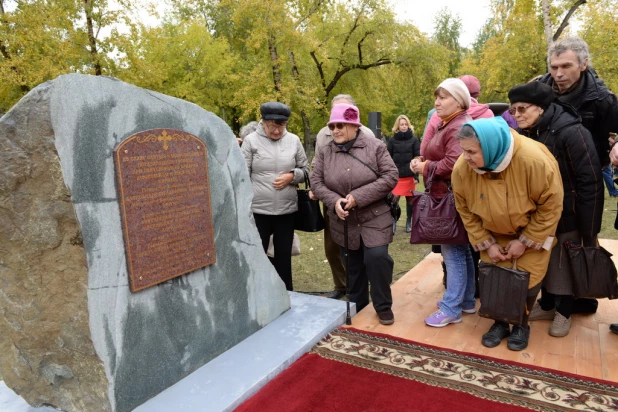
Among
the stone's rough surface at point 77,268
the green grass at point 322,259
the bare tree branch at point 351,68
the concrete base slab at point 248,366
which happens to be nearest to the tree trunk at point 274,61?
the bare tree branch at point 351,68

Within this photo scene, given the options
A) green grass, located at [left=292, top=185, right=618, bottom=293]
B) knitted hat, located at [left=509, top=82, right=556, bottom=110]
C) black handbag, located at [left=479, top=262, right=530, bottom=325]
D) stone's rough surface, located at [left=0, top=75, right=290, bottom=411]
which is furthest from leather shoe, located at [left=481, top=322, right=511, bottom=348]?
stone's rough surface, located at [left=0, top=75, right=290, bottom=411]

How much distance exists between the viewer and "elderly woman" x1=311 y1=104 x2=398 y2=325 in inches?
141

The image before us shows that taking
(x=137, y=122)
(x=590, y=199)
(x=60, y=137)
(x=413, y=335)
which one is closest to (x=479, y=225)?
(x=590, y=199)

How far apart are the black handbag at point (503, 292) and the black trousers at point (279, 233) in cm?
183

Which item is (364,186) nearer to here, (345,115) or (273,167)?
(345,115)

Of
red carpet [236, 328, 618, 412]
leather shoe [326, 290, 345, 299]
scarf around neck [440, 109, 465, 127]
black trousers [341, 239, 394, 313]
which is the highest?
scarf around neck [440, 109, 465, 127]

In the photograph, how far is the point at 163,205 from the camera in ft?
9.23

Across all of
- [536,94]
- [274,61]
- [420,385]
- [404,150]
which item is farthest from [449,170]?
[274,61]

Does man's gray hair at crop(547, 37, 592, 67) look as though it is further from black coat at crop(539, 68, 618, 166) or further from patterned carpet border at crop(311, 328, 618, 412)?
patterned carpet border at crop(311, 328, 618, 412)

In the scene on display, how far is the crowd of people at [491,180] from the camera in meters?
3.00

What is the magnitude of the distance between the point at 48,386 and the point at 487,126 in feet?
10.1

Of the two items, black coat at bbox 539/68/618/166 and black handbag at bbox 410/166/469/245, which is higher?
black coat at bbox 539/68/618/166

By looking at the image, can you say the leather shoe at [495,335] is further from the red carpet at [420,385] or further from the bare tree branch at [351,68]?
the bare tree branch at [351,68]

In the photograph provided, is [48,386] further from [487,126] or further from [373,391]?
[487,126]
